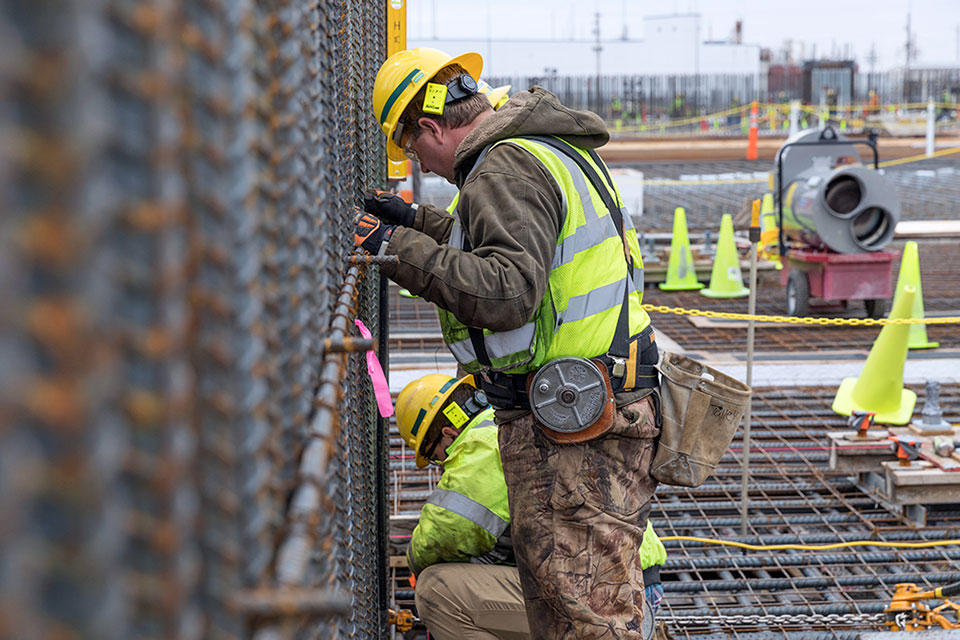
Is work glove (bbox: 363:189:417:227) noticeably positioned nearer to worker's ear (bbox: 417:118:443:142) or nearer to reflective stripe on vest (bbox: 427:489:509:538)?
worker's ear (bbox: 417:118:443:142)

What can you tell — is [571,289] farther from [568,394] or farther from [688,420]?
[688,420]

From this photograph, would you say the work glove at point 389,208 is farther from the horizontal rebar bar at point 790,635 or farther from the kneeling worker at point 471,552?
the horizontal rebar bar at point 790,635

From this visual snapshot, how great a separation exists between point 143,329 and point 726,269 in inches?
450

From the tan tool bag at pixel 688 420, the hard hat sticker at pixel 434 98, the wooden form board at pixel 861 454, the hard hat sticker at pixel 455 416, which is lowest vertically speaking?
the wooden form board at pixel 861 454

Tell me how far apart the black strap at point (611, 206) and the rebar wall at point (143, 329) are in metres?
1.83

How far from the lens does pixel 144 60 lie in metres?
0.51

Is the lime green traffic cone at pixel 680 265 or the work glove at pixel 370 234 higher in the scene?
the work glove at pixel 370 234

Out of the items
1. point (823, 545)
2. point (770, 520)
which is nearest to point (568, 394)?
point (823, 545)

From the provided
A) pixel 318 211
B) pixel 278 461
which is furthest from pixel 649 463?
pixel 278 461

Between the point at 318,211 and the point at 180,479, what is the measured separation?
0.91 meters

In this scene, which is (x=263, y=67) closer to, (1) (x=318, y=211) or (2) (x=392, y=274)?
(1) (x=318, y=211)

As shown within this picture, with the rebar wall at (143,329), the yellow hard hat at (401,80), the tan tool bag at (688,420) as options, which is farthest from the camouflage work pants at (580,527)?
the rebar wall at (143,329)

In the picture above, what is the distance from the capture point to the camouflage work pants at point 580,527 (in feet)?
9.01

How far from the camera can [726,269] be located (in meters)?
11.5
